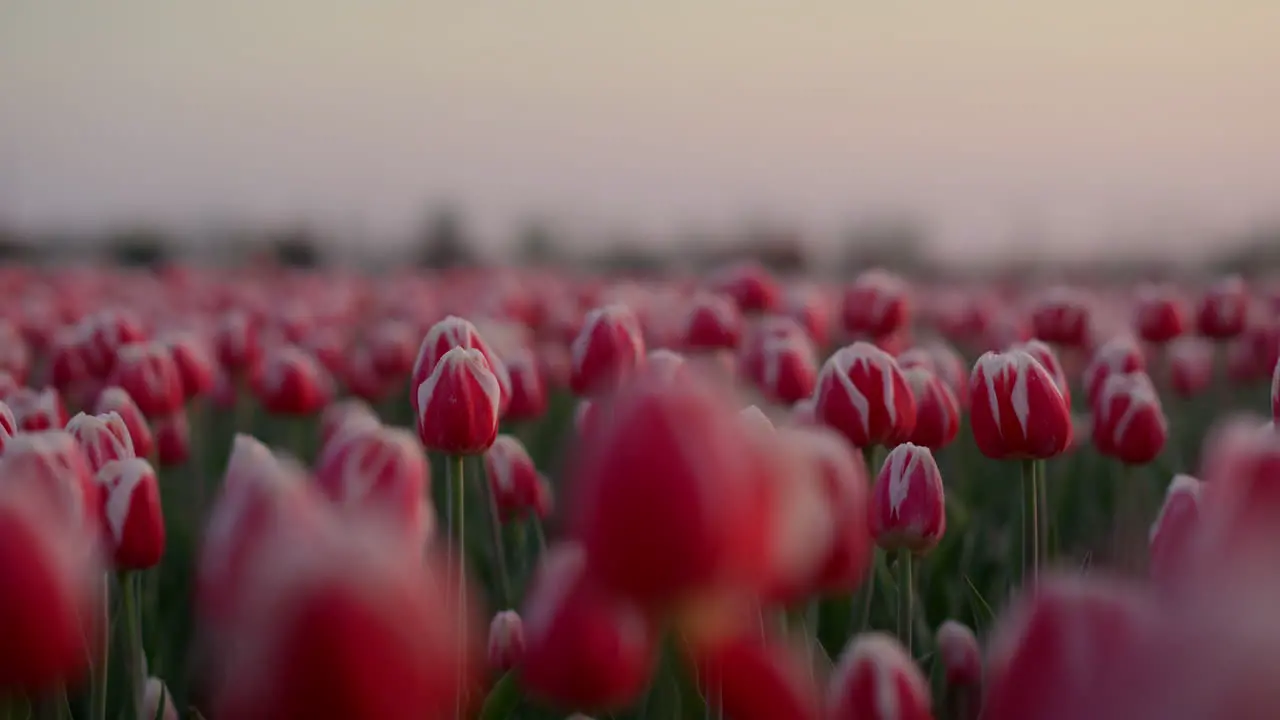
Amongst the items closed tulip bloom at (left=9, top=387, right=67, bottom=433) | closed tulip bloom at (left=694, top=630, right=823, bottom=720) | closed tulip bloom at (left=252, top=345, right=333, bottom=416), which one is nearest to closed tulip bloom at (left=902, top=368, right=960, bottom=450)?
closed tulip bloom at (left=694, top=630, right=823, bottom=720)

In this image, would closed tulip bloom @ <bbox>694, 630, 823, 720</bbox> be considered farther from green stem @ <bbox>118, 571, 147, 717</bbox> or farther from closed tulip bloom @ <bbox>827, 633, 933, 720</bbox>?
green stem @ <bbox>118, 571, 147, 717</bbox>

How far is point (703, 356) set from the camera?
3648 mm

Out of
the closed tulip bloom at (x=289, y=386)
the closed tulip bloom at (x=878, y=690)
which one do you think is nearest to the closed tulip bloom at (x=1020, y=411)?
the closed tulip bloom at (x=878, y=690)

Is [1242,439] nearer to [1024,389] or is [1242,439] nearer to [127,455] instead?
[1024,389]

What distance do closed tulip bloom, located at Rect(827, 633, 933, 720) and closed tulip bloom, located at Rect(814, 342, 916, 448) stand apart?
1170 millimetres

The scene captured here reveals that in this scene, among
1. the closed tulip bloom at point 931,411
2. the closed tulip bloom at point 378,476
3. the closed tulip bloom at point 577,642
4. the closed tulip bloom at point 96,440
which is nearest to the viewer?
the closed tulip bloom at point 577,642

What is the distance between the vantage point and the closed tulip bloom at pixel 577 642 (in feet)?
2.97

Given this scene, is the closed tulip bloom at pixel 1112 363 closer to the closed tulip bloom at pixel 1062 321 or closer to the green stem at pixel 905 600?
the closed tulip bloom at pixel 1062 321

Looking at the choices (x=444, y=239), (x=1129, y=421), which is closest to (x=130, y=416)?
(x=1129, y=421)

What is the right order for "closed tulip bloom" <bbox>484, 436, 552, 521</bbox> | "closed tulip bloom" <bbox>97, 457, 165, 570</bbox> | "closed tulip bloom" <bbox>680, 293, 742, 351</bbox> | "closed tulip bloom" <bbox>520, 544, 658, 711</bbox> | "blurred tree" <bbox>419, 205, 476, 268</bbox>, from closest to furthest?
"closed tulip bloom" <bbox>520, 544, 658, 711</bbox>, "closed tulip bloom" <bbox>97, 457, 165, 570</bbox>, "closed tulip bloom" <bbox>484, 436, 552, 521</bbox>, "closed tulip bloom" <bbox>680, 293, 742, 351</bbox>, "blurred tree" <bbox>419, 205, 476, 268</bbox>

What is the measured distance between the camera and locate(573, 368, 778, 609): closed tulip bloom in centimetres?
72

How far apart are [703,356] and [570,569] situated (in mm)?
2708

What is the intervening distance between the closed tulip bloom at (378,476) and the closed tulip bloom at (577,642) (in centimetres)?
17

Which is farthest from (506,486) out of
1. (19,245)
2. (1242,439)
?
(19,245)
